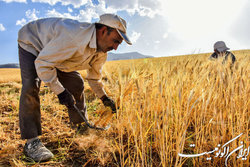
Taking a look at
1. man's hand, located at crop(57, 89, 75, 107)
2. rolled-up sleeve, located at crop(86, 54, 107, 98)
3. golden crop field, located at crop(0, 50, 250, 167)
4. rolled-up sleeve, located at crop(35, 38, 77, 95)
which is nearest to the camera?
golden crop field, located at crop(0, 50, 250, 167)

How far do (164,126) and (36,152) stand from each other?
1.09 meters

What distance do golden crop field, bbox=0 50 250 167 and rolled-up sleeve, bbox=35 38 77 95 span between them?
44 cm

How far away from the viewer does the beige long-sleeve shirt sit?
1274 mm

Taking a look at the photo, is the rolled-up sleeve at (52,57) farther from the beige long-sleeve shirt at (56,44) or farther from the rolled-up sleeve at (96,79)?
the rolled-up sleeve at (96,79)

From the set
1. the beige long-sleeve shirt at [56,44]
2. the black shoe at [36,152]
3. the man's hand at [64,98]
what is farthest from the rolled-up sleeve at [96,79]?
the black shoe at [36,152]

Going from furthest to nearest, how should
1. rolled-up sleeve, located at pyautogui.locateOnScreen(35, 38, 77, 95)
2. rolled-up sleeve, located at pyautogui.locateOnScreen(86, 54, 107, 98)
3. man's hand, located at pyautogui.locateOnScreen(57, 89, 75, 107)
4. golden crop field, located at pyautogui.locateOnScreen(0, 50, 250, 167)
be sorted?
rolled-up sleeve, located at pyautogui.locateOnScreen(86, 54, 107, 98) < man's hand, located at pyautogui.locateOnScreen(57, 89, 75, 107) < rolled-up sleeve, located at pyautogui.locateOnScreen(35, 38, 77, 95) < golden crop field, located at pyautogui.locateOnScreen(0, 50, 250, 167)

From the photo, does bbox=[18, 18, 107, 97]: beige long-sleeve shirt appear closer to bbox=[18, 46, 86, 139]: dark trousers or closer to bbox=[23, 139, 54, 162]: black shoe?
bbox=[18, 46, 86, 139]: dark trousers

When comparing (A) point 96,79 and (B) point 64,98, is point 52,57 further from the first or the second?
(A) point 96,79

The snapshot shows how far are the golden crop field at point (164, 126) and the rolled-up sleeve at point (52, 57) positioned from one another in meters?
0.44

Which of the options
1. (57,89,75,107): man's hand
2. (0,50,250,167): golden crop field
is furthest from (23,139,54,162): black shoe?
(57,89,75,107): man's hand

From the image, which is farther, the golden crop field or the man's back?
the man's back

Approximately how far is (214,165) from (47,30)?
1634mm

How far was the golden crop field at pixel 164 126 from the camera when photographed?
0.99m

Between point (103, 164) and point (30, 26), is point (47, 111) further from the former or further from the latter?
point (103, 164)
